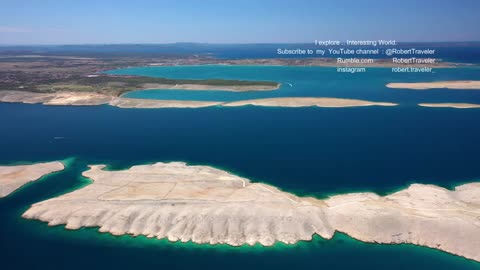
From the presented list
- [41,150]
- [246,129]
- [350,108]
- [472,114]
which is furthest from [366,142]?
[41,150]

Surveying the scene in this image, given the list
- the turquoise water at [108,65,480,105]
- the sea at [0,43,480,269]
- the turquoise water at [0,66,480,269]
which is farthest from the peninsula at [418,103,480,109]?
the turquoise water at [108,65,480,105]

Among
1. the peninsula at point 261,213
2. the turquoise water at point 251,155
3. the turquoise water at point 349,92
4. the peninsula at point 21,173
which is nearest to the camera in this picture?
the turquoise water at point 251,155

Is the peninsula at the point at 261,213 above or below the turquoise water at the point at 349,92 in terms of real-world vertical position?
below

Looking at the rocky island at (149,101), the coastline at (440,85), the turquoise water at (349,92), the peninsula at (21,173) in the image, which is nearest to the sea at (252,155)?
the turquoise water at (349,92)

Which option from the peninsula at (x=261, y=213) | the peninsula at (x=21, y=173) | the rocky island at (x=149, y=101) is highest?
the rocky island at (x=149, y=101)

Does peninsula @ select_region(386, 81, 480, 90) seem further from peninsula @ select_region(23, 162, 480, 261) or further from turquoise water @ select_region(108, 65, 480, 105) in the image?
peninsula @ select_region(23, 162, 480, 261)

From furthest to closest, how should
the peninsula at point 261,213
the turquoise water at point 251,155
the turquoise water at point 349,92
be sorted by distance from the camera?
the turquoise water at point 349,92 → the peninsula at point 261,213 → the turquoise water at point 251,155

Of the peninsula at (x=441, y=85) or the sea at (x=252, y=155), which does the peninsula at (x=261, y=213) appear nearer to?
the sea at (x=252, y=155)
